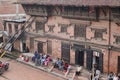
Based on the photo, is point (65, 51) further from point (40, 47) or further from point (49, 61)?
point (40, 47)

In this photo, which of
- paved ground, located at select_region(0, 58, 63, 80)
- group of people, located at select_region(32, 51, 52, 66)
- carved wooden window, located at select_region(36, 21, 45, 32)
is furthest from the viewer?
carved wooden window, located at select_region(36, 21, 45, 32)

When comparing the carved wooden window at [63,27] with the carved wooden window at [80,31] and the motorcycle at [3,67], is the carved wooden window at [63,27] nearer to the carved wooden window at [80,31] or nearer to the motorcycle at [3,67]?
the carved wooden window at [80,31]

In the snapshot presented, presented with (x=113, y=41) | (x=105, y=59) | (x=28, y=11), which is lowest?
(x=105, y=59)

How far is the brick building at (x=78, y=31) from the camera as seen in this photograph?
1080 inches

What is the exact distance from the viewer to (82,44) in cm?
3050

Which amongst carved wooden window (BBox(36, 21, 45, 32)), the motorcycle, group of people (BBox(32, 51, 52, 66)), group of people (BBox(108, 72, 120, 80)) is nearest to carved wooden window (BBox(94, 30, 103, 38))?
group of people (BBox(108, 72, 120, 80))

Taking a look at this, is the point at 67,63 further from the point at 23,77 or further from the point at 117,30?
the point at 117,30

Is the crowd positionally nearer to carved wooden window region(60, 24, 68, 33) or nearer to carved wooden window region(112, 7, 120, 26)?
carved wooden window region(60, 24, 68, 33)

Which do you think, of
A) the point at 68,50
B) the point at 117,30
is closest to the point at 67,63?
the point at 68,50

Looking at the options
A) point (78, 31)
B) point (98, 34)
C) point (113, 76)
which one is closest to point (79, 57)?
point (78, 31)

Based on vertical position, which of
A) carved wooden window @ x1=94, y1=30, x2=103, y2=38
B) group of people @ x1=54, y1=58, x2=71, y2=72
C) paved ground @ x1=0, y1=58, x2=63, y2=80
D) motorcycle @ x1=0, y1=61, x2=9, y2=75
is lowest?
paved ground @ x1=0, y1=58, x2=63, y2=80

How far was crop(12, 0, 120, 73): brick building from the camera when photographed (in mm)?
27422

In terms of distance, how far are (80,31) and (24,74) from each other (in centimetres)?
760

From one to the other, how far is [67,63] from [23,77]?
5189 millimetres
